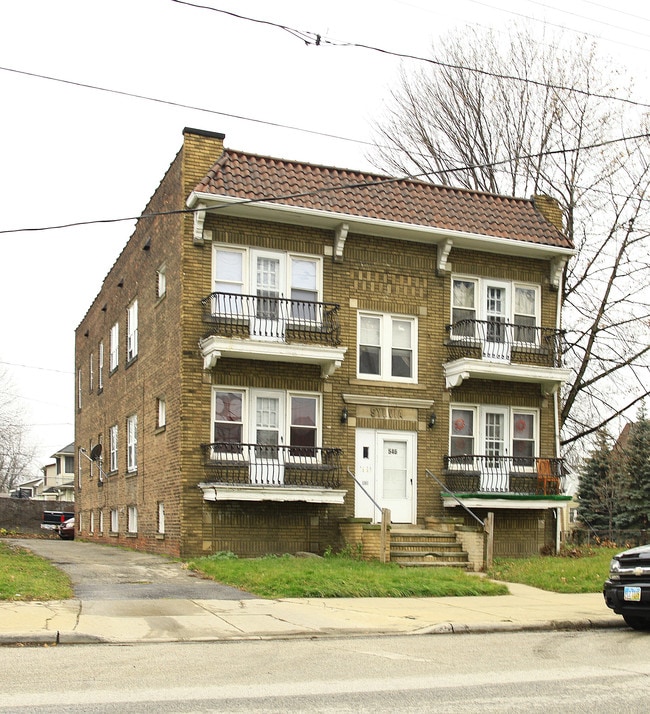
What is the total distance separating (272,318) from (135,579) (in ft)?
22.8

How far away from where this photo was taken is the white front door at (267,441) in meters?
20.6

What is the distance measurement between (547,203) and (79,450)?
2005 centimetres

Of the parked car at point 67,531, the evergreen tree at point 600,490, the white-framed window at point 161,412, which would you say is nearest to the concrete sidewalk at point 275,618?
the white-framed window at point 161,412

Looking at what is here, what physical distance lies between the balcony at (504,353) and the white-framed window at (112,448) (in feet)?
37.5

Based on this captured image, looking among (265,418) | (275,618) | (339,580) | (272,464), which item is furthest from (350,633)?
(265,418)

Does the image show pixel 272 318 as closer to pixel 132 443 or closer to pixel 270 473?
pixel 270 473

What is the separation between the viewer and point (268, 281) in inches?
849

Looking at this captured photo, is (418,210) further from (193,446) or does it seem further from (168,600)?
(168,600)

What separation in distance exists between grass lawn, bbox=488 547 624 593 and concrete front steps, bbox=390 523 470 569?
90 centimetres

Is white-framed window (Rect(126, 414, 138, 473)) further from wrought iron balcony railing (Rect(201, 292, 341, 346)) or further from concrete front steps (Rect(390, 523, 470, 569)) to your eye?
concrete front steps (Rect(390, 523, 470, 569))

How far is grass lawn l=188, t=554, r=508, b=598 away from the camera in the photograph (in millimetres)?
14944

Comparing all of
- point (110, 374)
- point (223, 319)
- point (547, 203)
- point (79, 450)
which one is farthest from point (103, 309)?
point (547, 203)

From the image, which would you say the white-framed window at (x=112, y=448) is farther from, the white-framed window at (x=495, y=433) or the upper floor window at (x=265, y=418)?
the white-framed window at (x=495, y=433)

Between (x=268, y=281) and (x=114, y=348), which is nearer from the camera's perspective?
(x=268, y=281)
